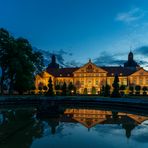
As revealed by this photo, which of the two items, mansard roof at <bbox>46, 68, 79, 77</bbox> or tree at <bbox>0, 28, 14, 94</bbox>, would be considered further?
mansard roof at <bbox>46, 68, 79, 77</bbox>

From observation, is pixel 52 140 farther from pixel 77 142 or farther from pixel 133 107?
pixel 133 107

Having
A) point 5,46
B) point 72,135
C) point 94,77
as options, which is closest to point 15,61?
point 5,46

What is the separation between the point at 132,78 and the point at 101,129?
67.8 m

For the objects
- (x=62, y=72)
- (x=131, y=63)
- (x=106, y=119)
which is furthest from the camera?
(x=131, y=63)

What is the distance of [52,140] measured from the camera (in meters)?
17.2

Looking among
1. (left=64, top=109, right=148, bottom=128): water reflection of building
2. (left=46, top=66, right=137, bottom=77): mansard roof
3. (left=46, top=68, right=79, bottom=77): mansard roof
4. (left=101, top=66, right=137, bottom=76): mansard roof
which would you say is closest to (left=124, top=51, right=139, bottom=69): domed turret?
(left=46, top=66, right=137, bottom=77): mansard roof

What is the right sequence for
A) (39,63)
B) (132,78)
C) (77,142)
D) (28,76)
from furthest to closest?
(132,78) → (39,63) → (28,76) → (77,142)

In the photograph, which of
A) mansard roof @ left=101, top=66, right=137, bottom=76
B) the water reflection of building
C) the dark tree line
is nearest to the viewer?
the water reflection of building

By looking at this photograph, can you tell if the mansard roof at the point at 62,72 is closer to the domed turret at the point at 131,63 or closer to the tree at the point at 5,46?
the domed turret at the point at 131,63

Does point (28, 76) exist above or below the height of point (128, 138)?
above

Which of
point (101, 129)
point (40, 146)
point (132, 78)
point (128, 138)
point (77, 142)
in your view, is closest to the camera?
point (40, 146)

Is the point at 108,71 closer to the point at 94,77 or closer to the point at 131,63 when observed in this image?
the point at 94,77

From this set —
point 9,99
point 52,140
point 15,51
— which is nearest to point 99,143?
point 52,140

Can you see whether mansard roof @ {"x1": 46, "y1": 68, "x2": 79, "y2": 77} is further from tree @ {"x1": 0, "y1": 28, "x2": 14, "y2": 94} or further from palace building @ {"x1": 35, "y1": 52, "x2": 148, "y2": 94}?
tree @ {"x1": 0, "y1": 28, "x2": 14, "y2": 94}
